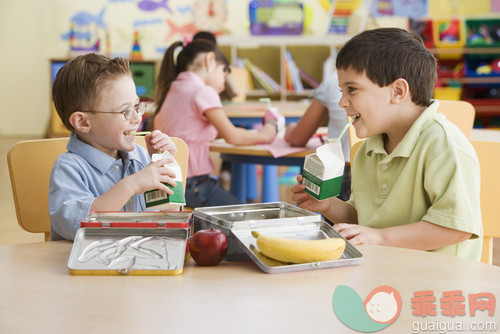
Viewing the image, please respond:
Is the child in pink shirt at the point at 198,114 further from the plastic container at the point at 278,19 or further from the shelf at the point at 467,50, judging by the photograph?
the shelf at the point at 467,50

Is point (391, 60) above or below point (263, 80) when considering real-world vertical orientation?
above

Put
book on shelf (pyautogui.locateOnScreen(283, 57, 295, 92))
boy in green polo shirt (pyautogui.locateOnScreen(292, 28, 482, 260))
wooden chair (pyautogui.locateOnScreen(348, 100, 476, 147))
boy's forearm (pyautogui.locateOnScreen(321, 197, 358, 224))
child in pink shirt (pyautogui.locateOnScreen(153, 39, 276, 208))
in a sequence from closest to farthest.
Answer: boy in green polo shirt (pyautogui.locateOnScreen(292, 28, 482, 260)) < boy's forearm (pyautogui.locateOnScreen(321, 197, 358, 224)) < wooden chair (pyautogui.locateOnScreen(348, 100, 476, 147)) < child in pink shirt (pyautogui.locateOnScreen(153, 39, 276, 208)) < book on shelf (pyautogui.locateOnScreen(283, 57, 295, 92))

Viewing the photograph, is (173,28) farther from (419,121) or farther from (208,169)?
(419,121)

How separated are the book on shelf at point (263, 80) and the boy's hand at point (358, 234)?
532 centimetres

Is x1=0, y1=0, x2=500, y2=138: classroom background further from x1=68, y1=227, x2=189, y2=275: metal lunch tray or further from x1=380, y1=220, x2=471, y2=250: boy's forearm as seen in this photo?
x1=68, y1=227, x2=189, y2=275: metal lunch tray

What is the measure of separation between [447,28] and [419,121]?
224 inches

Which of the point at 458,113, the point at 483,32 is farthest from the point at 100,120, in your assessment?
the point at 483,32

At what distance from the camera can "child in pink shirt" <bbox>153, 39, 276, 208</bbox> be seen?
8.54 ft

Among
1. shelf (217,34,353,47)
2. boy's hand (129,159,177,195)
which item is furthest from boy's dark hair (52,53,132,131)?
shelf (217,34,353,47)

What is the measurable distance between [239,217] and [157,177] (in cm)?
16

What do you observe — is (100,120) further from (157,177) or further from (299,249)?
(299,249)

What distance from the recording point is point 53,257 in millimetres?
1006

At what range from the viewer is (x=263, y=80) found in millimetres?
6480

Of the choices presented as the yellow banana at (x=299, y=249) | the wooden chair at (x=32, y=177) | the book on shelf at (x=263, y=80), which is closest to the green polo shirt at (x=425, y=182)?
the yellow banana at (x=299, y=249)
